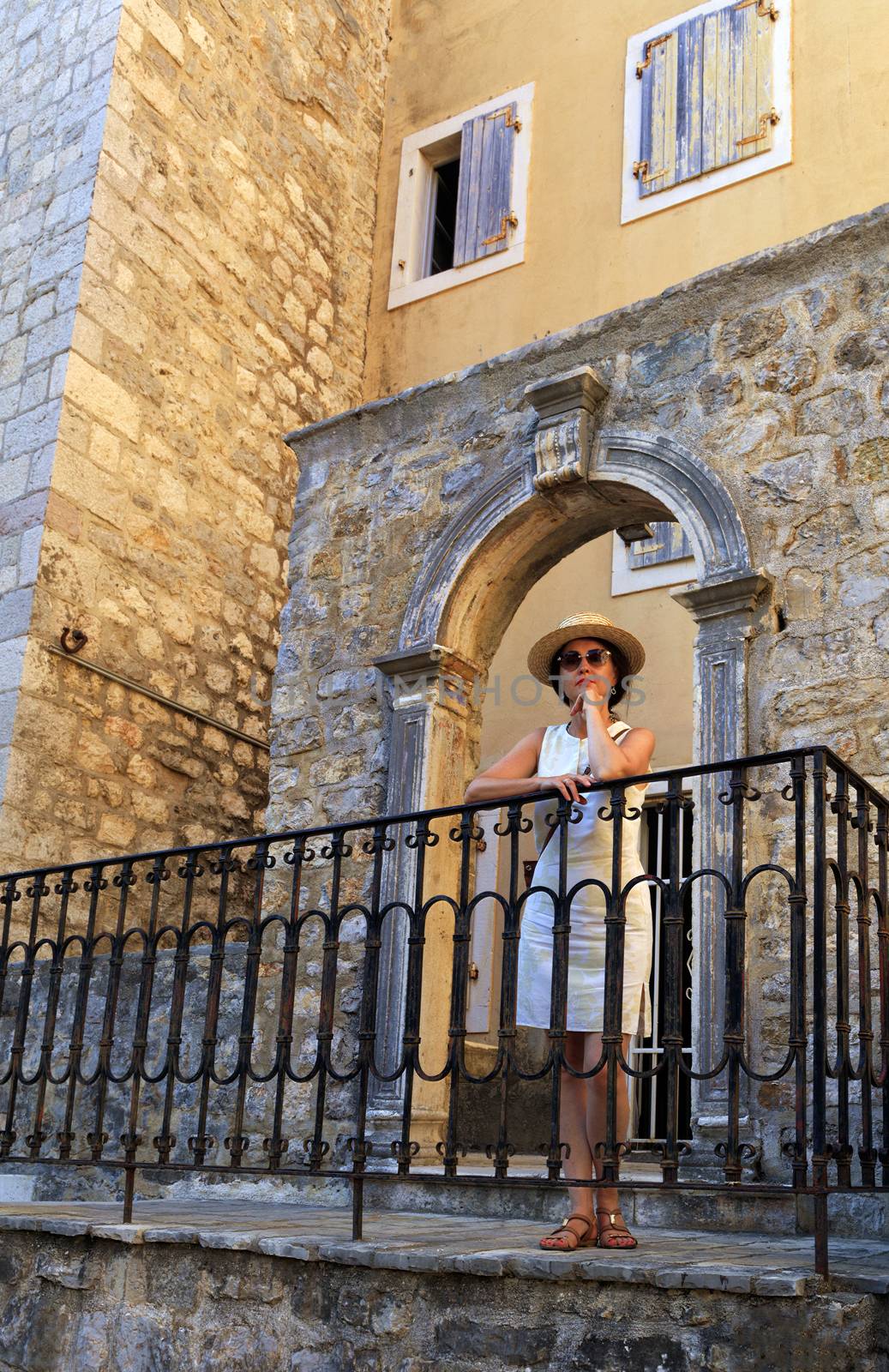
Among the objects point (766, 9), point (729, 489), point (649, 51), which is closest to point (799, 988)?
point (729, 489)

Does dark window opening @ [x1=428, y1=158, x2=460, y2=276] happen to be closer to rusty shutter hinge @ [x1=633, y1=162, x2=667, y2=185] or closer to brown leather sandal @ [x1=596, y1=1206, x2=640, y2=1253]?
rusty shutter hinge @ [x1=633, y1=162, x2=667, y2=185]

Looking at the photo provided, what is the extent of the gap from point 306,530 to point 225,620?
2.27 metres

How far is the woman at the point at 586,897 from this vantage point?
3402mm

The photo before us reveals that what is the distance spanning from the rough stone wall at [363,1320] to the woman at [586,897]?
31cm

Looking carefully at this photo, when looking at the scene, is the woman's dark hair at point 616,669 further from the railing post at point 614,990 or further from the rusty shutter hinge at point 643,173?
the rusty shutter hinge at point 643,173

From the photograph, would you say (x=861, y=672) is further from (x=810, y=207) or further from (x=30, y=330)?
(x=30, y=330)

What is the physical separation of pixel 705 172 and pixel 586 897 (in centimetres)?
646

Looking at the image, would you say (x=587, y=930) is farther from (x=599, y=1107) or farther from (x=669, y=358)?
(x=669, y=358)

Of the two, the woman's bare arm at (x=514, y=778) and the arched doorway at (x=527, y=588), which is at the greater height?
the arched doorway at (x=527, y=588)

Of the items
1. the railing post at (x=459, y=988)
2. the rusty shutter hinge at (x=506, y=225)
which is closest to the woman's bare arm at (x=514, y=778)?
the railing post at (x=459, y=988)

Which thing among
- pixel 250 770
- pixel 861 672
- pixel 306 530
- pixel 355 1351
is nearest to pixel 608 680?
pixel 861 672

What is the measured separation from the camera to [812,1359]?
2.59 metres

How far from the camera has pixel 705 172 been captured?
882 centimetres

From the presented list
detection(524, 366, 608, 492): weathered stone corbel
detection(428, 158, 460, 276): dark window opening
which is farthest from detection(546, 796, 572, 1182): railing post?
detection(428, 158, 460, 276): dark window opening
